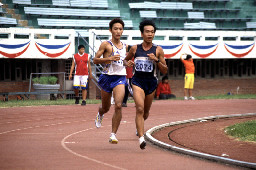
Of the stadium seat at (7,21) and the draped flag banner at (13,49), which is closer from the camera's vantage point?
the draped flag banner at (13,49)

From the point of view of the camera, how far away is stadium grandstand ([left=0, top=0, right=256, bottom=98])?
90.8 feet

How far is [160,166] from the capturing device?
300 inches

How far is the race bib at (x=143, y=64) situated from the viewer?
963cm

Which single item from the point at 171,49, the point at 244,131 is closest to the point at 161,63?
the point at 244,131

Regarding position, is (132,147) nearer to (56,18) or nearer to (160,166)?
(160,166)

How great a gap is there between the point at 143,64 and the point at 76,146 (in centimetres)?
187

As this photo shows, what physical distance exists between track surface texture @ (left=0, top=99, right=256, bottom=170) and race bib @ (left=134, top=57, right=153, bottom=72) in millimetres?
1377

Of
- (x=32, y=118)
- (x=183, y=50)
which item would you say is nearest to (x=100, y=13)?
(x=183, y=50)

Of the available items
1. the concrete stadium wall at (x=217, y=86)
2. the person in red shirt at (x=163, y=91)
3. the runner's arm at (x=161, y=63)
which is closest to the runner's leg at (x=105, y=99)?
the runner's arm at (x=161, y=63)

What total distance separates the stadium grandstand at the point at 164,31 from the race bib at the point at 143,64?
53.4 feet

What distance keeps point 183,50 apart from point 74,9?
747cm

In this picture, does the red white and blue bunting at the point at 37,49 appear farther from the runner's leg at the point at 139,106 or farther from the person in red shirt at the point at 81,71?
the runner's leg at the point at 139,106

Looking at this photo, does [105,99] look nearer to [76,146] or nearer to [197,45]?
[76,146]

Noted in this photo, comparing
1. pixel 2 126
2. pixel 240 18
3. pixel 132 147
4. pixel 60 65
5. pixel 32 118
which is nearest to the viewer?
pixel 132 147
